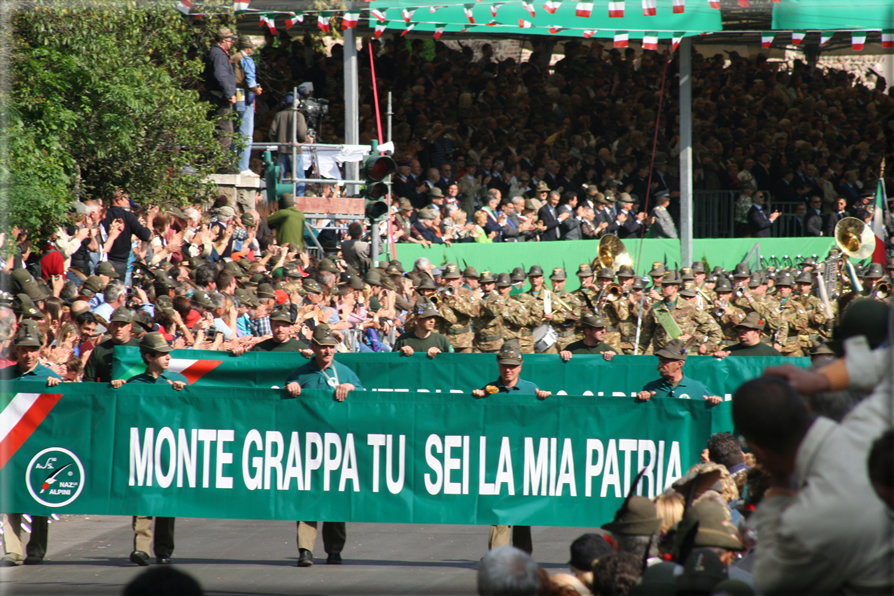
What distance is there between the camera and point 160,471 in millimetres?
8859

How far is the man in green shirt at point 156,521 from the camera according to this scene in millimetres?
9008

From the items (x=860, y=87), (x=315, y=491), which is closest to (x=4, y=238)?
(x=315, y=491)

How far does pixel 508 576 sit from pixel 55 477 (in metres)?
5.75

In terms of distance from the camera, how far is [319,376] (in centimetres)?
958

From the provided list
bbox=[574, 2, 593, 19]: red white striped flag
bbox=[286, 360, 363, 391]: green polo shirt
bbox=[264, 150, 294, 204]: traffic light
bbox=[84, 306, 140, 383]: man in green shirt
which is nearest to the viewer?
bbox=[286, 360, 363, 391]: green polo shirt

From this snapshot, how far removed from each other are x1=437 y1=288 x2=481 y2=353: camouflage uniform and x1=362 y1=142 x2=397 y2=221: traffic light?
62.1 inches

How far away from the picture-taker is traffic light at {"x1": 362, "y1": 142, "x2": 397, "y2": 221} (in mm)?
15445

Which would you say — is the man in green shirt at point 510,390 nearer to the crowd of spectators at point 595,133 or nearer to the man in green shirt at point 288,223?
the man in green shirt at point 288,223

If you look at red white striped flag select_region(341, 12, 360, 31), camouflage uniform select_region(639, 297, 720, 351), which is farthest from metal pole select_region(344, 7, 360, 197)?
camouflage uniform select_region(639, 297, 720, 351)

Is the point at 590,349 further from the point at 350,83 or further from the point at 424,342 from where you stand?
the point at 350,83

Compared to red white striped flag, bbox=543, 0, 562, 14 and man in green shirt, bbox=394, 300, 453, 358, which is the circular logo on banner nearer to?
man in green shirt, bbox=394, 300, 453, 358

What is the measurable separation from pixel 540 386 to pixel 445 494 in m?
3.77

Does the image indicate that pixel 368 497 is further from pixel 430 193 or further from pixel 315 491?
pixel 430 193

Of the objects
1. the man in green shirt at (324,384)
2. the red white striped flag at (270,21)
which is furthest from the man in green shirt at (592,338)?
the red white striped flag at (270,21)
